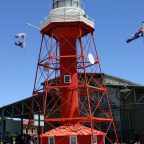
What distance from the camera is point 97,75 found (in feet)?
181

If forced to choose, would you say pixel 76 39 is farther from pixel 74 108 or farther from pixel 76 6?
pixel 74 108

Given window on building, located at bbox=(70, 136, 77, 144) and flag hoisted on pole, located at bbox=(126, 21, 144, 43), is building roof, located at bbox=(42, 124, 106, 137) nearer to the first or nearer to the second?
window on building, located at bbox=(70, 136, 77, 144)

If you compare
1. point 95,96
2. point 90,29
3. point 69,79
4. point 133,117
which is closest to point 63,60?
point 69,79

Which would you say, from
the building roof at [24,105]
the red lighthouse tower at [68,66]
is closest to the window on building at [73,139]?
the red lighthouse tower at [68,66]

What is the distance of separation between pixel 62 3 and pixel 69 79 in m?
9.33

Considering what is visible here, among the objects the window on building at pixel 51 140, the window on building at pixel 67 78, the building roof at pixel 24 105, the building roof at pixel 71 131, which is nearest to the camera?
the building roof at pixel 71 131

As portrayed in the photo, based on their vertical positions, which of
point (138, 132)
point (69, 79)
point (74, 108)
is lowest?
point (138, 132)

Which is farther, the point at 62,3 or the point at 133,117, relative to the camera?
the point at 133,117

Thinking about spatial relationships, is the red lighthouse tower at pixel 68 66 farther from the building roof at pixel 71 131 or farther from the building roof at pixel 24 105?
the building roof at pixel 24 105

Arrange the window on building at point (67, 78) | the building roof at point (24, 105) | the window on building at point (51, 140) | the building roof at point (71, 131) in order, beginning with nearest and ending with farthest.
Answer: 1. the building roof at point (71, 131)
2. the window on building at point (51, 140)
3. the window on building at point (67, 78)
4. the building roof at point (24, 105)

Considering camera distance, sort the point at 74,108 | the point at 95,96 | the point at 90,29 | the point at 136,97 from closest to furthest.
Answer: the point at 74,108
the point at 90,29
the point at 136,97
the point at 95,96

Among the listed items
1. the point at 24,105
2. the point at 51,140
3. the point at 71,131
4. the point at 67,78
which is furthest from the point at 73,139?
the point at 24,105

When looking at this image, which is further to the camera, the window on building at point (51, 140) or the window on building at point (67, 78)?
the window on building at point (67, 78)

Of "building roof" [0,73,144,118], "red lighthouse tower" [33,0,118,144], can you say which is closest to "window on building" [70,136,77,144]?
"red lighthouse tower" [33,0,118,144]
